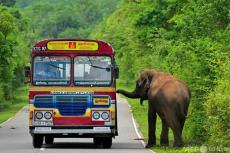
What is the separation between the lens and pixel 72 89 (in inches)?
995

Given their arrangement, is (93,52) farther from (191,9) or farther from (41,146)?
(191,9)

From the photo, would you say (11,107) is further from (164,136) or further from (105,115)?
(105,115)

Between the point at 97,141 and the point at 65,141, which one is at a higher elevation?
the point at 97,141

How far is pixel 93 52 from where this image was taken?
83.5 ft

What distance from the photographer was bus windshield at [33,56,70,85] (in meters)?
25.3

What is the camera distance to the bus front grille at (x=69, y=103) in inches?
991

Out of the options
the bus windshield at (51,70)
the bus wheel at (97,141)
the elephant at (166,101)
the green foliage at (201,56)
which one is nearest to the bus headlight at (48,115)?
the bus windshield at (51,70)

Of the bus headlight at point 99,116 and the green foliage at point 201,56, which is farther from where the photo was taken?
the green foliage at point 201,56

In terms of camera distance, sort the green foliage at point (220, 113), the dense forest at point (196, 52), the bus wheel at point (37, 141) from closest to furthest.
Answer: the green foliage at point (220, 113) → the dense forest at point (196, 52) → the bus wheel at point (37, 141)

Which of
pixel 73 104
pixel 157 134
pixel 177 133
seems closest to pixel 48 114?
pixel 73 104

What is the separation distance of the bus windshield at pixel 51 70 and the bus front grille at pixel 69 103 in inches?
19.0

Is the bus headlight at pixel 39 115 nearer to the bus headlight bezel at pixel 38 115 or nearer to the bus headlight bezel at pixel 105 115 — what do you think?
the bus headlight bezel at pixel 38 115

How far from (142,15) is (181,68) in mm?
21506

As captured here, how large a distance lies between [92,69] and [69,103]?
1308 millimetres
